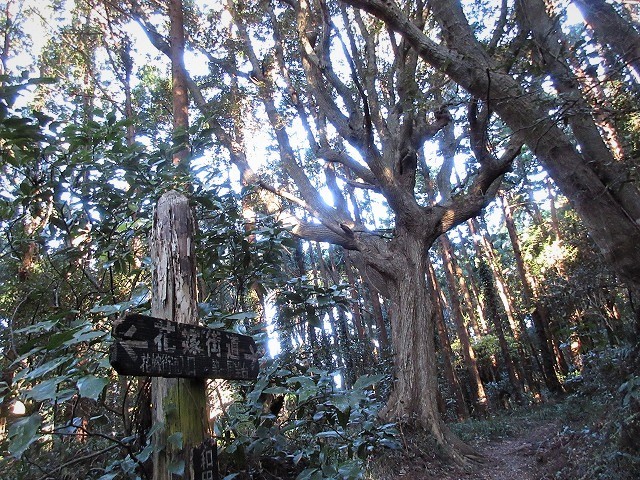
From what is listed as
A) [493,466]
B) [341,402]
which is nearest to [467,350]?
[493,466]

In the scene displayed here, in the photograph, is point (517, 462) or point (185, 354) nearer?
point (185, 354)

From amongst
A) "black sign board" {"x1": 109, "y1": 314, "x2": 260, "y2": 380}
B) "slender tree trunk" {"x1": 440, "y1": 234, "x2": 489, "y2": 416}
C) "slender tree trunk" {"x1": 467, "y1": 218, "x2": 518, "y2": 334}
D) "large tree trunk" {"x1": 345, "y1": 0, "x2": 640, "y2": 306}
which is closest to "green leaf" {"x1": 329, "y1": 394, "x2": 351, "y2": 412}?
"black sign board" {"x1": 109, "y1": 314, "x2": 260, "y2": 380}

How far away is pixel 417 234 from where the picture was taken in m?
7.18

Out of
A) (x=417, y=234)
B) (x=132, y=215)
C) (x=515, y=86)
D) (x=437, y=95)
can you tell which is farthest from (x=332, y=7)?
(x=132, y=215)

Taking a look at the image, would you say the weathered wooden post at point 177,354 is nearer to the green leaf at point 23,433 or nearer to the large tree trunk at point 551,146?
the green leaf at point 23,433

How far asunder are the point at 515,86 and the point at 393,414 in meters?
4.65

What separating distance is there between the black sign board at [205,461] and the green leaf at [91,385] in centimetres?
63

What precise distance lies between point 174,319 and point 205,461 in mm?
599

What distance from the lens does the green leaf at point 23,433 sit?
114 cm

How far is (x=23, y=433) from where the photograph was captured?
117cm

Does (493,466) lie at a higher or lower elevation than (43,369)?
lower

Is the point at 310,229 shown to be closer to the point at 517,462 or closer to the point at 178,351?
the point at 517,462

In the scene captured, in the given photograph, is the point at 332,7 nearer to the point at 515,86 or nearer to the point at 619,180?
the point at 515,86

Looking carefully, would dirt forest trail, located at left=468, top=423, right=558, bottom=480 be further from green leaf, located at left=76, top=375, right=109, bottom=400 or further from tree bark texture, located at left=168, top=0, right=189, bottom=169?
tree bark texture, located at left=168, top=0, right=189, bottom=169
